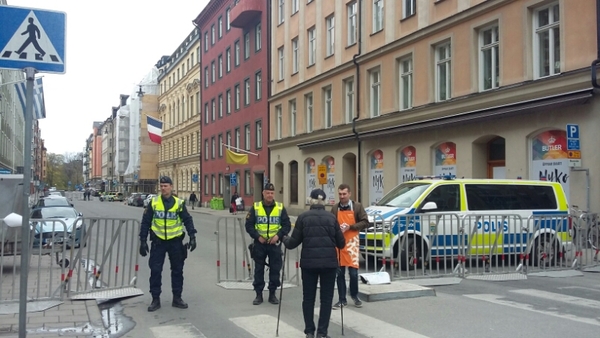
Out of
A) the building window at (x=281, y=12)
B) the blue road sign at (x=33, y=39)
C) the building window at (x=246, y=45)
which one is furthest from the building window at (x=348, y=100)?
the blue road sign at (x=33, y=39)

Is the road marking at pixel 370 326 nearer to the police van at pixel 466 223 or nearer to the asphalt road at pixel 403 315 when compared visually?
the asphalt road at pixel 403 315

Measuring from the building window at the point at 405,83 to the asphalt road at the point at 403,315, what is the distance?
15703 millimetres

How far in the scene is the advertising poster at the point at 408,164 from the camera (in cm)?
2527

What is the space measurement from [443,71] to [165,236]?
17423 mm

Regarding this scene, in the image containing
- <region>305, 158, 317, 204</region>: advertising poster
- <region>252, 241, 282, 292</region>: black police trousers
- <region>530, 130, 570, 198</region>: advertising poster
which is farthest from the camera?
<region>305, 158, 317, 204</region>: advertising poster

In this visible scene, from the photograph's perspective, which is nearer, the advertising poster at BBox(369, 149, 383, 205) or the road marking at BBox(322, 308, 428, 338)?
the road marking at BBox(322, 308, 428, 338)

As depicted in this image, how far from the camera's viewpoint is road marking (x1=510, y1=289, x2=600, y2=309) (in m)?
9.08

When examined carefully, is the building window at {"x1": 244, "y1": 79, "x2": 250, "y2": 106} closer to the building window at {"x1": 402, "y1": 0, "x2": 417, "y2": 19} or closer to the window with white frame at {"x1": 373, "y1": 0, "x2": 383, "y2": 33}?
the window with white frame at {"x1": 373, "y1": 0, "x2": 383, "y2": 33}

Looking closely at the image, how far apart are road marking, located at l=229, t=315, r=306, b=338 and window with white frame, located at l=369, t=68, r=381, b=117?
68.5 ft

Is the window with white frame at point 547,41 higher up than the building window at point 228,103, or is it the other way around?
the building window at point 228,103

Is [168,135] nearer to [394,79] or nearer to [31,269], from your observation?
[394,79]

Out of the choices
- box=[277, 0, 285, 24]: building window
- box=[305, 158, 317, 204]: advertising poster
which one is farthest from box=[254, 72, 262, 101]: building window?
box=[305, 158, 317, 204]: advertising poster

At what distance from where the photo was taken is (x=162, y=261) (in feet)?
28.9

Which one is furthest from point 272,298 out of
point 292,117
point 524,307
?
point 292,117
